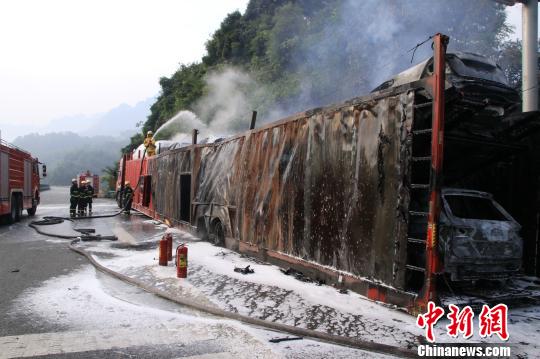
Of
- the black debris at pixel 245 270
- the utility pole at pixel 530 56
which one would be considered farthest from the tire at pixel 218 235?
the utility pole at pixel 530 56

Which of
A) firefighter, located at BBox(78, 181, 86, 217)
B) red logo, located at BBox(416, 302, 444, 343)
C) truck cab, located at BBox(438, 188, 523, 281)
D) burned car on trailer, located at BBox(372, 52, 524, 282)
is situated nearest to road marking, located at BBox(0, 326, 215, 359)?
→ red logo, located at BBox(416, 302, 444, 343)

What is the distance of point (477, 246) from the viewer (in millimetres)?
5512

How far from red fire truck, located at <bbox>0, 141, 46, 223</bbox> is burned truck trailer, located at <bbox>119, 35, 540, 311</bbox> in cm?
938

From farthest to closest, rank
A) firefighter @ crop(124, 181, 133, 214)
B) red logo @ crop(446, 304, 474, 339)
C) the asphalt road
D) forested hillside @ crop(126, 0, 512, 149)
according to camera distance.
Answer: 1. firefighter @ crop(124, 181, 133, 214)
2. forested hillside @ crop(126, 0, 512, 149)
3. red logo @ crop(446, 304, 474, 339)
4. the asphalt road

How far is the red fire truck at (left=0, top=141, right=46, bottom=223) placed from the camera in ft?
47.3

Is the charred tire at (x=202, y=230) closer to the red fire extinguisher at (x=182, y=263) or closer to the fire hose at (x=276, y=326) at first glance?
the fire hose at (x=276, y=326)

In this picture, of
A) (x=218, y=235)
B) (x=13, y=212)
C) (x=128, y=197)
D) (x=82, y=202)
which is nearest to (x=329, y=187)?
(x=218, y=235)

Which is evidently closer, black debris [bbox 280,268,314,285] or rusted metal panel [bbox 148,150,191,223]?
black debris [bbox 280,268,314,285]

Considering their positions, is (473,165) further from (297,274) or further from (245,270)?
(245,270)

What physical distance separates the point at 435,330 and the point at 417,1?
16584 mm

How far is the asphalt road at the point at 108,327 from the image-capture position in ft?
13.8

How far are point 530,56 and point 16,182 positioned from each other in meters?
17.2

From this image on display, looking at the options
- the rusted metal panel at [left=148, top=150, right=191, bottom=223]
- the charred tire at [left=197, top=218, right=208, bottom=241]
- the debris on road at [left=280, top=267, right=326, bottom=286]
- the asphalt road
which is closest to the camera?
the asphalt road

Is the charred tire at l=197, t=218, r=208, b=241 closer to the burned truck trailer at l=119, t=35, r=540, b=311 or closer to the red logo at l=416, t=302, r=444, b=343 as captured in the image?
the burned truck trailer at l=119, t=35, r=540, b=311
